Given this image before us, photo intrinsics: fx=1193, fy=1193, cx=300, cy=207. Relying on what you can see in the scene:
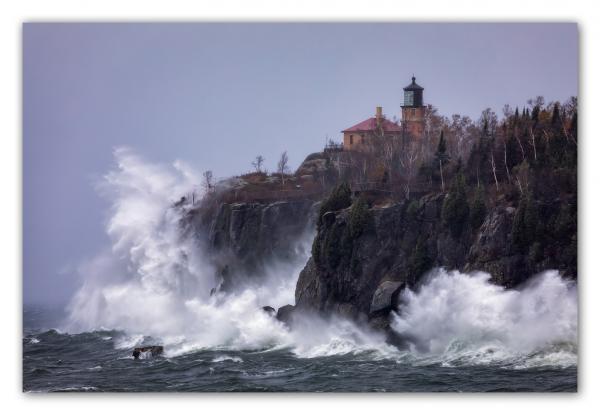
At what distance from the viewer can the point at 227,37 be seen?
15938 millimetres

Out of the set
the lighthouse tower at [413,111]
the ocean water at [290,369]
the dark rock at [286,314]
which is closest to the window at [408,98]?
the lighthouse tower at [413,111]

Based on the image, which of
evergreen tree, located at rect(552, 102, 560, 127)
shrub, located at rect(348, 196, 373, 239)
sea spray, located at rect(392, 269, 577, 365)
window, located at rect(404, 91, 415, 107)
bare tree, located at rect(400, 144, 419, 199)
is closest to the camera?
sea spray, located at rect(392, 269, 577, 365)

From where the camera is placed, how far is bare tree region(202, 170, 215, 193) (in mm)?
18531

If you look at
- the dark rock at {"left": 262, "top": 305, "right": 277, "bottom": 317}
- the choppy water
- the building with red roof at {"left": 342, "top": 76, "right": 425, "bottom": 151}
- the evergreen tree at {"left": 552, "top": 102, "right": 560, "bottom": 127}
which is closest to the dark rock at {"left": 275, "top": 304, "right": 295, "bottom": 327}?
the dark rock at {"left": 262, "top": 305, "right": 277, "bottom": 317}

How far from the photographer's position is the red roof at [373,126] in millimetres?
17812

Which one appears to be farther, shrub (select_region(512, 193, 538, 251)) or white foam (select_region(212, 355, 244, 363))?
white foam (select_region(212, 355, 244, 363))

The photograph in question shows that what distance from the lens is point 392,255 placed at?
63.3 ft

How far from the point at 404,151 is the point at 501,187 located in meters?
1.98

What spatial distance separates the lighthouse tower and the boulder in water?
17.1ft

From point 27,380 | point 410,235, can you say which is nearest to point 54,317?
point 27,380

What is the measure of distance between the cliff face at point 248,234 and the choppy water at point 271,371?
2638 millimetres

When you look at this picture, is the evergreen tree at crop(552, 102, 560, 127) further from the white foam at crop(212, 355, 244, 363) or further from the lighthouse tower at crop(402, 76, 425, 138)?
the white foam at crop(212, 355, 244, 363)

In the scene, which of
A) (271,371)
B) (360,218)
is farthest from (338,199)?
(271,371)

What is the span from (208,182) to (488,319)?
524 cm
